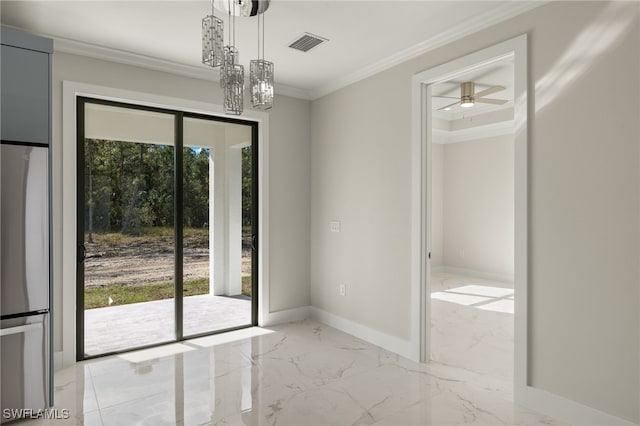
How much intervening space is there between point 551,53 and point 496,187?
4.84 metres

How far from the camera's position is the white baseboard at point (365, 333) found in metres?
3.50

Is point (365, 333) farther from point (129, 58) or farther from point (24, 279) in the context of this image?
point (129, 58)

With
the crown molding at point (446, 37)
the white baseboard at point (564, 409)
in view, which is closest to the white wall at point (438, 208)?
the crown molding at point (446, 37)

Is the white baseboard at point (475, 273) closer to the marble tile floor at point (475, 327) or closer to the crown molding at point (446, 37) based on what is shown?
the marble tile floor at point (475, 327)

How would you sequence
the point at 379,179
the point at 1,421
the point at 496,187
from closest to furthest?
the point at 1,421 < the point at 379,179 < the point at 496,187

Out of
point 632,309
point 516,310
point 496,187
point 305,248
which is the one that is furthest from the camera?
point 496,187

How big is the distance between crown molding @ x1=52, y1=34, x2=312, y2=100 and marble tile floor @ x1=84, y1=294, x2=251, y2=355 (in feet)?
7.12

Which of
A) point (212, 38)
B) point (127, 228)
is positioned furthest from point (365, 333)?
point (212, 38)

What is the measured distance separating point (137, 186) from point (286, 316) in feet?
6.81

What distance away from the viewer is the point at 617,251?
2199 millimetres

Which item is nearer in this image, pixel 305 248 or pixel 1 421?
pixel 1 421

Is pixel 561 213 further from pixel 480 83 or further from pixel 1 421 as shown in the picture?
pixel 1 421

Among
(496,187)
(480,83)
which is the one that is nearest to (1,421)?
(480,83)

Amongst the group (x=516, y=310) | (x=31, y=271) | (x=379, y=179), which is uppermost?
(x=379, y=179)
